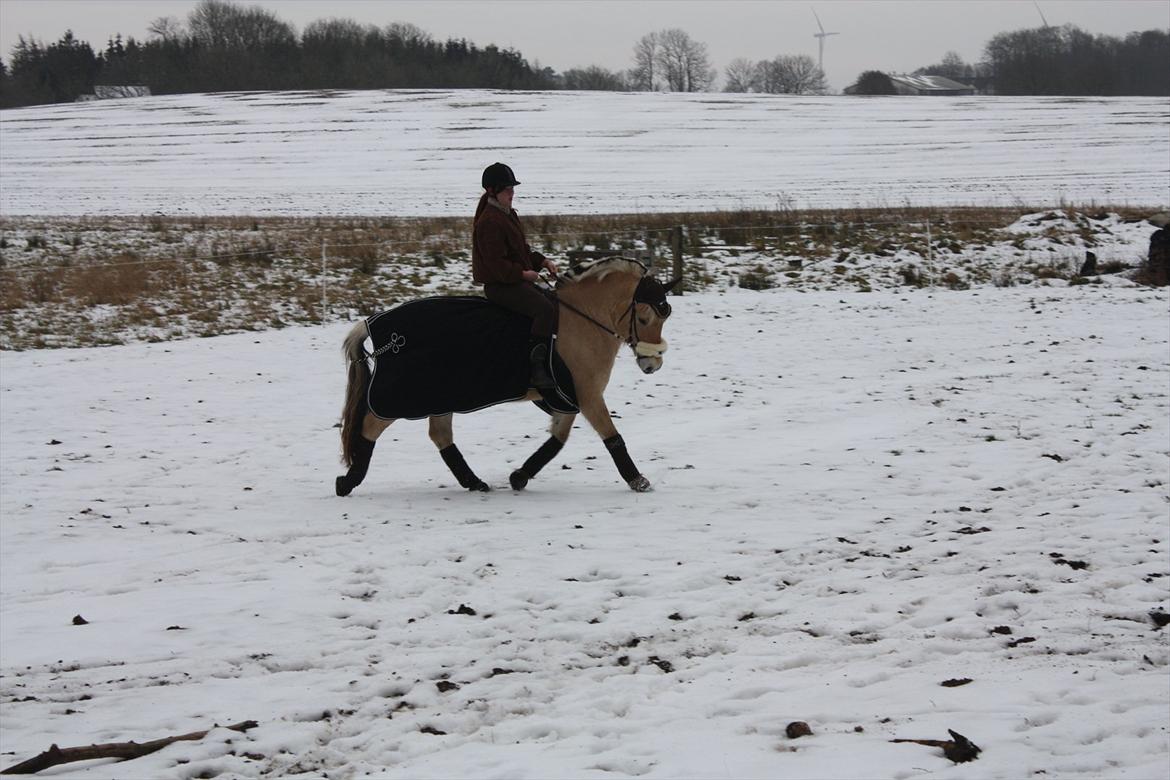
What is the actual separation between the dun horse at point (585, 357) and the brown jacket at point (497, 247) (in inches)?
21.4

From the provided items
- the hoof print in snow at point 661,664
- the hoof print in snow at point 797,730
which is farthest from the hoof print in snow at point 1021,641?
the hoof print in snow at point 661,664

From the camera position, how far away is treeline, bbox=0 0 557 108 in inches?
3369

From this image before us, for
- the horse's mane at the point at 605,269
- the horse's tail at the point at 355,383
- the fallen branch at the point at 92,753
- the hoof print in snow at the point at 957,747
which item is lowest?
the hoof print in snow at the point at 957,747

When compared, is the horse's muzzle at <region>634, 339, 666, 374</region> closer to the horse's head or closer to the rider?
the horse's head

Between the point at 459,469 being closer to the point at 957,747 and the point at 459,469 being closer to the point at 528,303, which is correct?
the point at 528,303

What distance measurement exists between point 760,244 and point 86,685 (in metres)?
18.9

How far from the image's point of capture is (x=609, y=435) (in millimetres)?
7695

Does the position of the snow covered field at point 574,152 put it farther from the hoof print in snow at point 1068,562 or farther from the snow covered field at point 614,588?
the hoof print in snow at point 1068,562

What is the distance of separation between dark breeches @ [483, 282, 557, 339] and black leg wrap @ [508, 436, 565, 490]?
0.86 metres

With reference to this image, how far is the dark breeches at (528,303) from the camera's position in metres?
7.56

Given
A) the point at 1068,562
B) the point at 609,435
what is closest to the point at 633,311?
the point at 609,435

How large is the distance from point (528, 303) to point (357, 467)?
182 centimetres

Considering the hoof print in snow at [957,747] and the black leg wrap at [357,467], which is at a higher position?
the black leg wrap at [357,467]

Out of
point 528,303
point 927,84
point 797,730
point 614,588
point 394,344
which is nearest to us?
point 797,730
